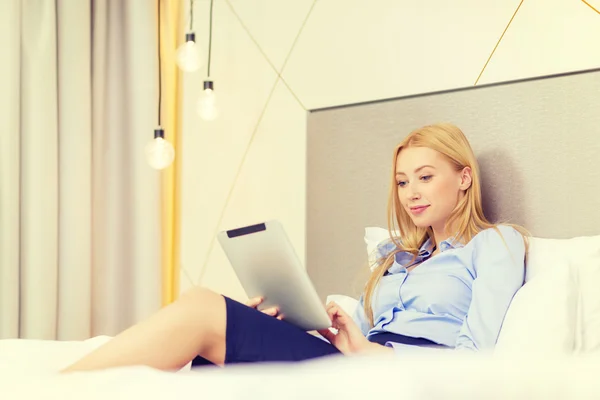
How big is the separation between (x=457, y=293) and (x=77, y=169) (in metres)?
1.55

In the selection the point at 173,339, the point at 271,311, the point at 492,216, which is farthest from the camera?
the point at 492,216

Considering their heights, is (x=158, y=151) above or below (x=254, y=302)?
above

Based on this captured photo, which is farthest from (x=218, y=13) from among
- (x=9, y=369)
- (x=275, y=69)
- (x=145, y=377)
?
(x=145, y=377)

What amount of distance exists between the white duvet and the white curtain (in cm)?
178

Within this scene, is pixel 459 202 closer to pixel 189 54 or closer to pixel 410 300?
pixel 410 300

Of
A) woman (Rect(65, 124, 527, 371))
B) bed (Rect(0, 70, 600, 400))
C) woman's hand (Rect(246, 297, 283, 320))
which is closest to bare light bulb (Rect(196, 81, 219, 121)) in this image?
bed (Rect(0, 70, 600, 400))

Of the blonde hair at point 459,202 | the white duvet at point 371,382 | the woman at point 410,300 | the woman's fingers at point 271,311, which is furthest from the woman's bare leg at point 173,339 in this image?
the blonde hair at point 459,202

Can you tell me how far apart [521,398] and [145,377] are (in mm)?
374

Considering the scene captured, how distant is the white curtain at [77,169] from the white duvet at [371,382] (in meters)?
1.78

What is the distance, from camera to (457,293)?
160 centimetres

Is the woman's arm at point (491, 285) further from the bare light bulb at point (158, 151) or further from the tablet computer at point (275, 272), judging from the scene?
the bare light bulb at point (158, 151)

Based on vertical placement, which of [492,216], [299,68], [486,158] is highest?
[299,68]

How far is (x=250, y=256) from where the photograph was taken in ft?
4.87

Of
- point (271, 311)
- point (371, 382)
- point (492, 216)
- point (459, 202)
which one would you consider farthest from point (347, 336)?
point (371, 382)
